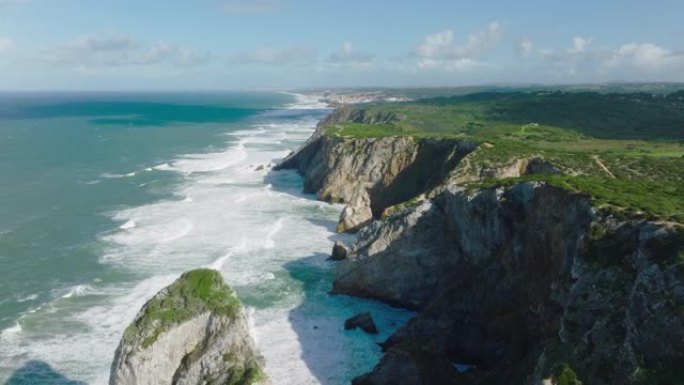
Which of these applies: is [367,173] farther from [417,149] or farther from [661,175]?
[661,175]

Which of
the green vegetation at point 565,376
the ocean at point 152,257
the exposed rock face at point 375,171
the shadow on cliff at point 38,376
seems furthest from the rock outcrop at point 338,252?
the green vegetation at point 565,376

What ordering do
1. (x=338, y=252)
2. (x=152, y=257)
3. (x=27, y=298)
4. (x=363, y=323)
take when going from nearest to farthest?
(x=363, y=323), (x=27, y=298), (x=338, y=252), (x=152, y=257)

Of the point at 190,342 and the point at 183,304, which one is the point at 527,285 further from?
the point at 183,304

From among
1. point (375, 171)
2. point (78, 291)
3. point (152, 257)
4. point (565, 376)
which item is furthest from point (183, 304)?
point (375, 171)

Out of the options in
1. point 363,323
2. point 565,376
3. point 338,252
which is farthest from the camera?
point 338,252

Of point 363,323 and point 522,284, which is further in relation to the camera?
point 363,323

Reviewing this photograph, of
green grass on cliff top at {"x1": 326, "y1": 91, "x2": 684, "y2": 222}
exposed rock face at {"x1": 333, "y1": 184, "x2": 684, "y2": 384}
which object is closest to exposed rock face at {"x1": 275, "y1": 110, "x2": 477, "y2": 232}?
green grass on cliff top at {"x1": 326, "y1": 91, "x2": 684, "y2": 222}
